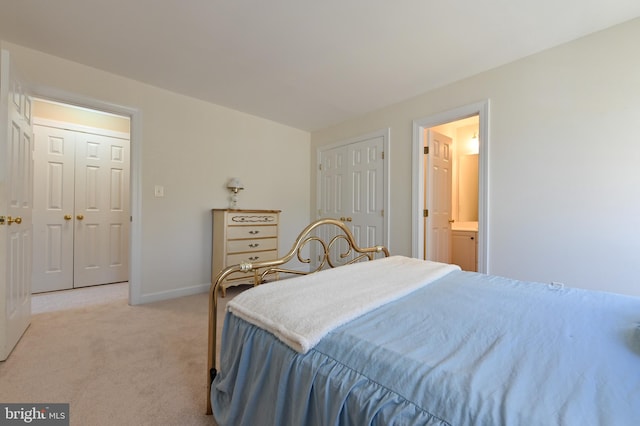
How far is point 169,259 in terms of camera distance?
Result: 10.3ft

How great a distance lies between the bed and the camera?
1.83 ft

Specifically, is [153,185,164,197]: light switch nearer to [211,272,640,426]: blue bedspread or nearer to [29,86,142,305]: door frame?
[29,86,142,305]: door frame

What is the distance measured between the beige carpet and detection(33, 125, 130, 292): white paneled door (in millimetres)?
1037

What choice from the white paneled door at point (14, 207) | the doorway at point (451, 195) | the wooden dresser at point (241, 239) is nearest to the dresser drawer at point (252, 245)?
the wooden dresser at point (241, 239)

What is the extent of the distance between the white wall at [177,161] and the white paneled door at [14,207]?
1.84 feet

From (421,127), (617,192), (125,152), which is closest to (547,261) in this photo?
(617,192)

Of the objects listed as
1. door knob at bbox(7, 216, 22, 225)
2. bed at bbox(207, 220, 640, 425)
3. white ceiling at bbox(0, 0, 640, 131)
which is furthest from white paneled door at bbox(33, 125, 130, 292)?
bed at bbox(207, 220, 640, 425)

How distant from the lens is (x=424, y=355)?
71 cm

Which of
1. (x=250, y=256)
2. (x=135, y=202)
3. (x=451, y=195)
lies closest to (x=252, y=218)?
(x=250, y=256)

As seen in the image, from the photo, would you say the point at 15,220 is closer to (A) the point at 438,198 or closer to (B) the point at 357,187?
(B) the point at 357,187

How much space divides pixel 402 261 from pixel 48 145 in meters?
4.33

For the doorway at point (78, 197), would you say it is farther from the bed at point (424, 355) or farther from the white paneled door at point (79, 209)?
the bed at point (424, 355)

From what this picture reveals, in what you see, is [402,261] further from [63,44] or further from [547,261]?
[63,44]

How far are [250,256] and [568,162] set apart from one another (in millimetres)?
3160
